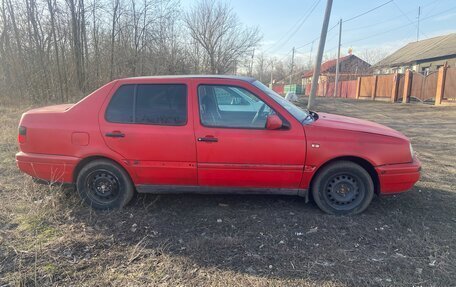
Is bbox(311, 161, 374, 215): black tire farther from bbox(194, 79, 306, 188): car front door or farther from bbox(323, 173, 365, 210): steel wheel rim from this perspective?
bbox(194, 79, 306, 188): car front door

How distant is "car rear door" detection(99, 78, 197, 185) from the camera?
4000 mm

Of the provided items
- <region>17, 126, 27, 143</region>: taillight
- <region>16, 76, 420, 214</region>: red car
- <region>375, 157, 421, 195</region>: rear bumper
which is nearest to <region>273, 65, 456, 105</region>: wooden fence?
<region>375, 157, 421, 195</region>: rear bumper

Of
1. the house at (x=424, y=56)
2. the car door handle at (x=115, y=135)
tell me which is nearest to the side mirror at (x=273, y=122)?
the car door handle at (x=115, y=135)

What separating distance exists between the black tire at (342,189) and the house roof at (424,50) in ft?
114

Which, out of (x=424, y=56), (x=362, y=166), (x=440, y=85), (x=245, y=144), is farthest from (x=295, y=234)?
(x=424, y=56)

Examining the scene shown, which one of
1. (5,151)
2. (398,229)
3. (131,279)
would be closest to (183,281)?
(131,279)

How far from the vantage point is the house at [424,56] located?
109 feet

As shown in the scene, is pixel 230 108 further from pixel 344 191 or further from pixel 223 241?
pixel 344 191

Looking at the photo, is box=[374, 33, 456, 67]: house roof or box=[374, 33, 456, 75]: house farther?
box=[374, 33, 456, 67]: house roof

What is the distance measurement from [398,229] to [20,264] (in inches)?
149

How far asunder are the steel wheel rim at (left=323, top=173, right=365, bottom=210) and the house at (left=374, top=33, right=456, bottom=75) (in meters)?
31.0

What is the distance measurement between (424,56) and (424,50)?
3294 mm

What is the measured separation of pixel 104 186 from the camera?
426cm

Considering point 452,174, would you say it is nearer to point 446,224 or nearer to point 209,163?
point 446,224
